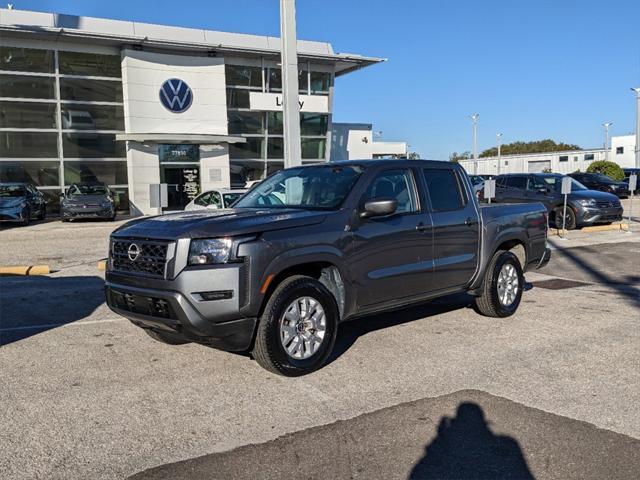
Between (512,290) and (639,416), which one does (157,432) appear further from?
(512,290)

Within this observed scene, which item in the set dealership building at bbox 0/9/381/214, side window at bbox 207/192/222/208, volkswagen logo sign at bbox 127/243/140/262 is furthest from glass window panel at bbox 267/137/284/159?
volkswagen logo sign at bbox 127/243/140/262

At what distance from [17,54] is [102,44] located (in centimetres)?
358

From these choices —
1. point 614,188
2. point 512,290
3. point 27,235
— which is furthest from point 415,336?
point 614,188

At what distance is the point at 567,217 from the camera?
1862 cm

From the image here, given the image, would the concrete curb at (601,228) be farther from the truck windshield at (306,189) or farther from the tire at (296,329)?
the tire at (296,329)

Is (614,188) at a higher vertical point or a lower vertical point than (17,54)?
lower

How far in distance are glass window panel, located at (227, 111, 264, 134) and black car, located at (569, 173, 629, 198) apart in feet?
54.4

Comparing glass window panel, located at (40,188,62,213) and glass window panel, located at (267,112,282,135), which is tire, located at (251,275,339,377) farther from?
glass window panel, located at (267,112,282,135)

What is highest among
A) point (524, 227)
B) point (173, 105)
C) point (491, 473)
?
point (173, 105)

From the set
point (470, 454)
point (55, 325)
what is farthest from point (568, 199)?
point (470, 454)

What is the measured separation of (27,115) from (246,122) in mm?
10363

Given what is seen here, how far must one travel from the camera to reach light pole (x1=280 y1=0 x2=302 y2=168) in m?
13.3

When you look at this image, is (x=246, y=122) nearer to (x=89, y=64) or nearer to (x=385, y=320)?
(x=89, y=64)

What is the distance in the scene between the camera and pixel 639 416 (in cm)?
427
